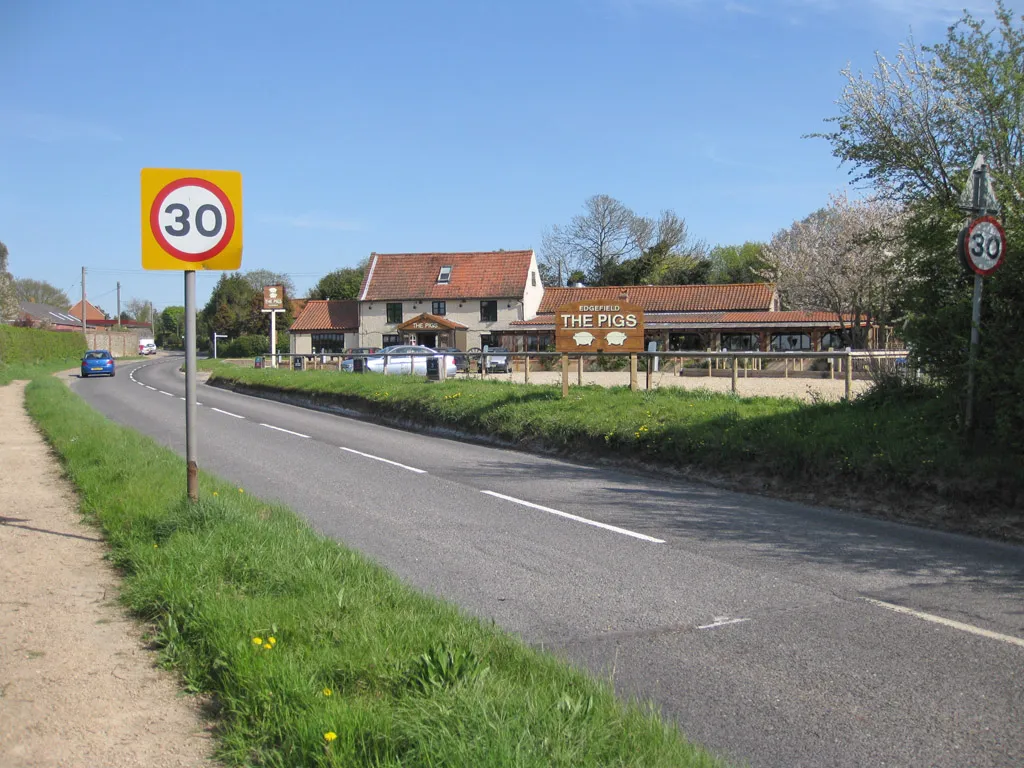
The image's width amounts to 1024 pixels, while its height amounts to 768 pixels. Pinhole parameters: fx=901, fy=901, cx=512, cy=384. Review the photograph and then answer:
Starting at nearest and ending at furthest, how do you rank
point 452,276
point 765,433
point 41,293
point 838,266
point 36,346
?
point 765,433 < point 838,266 < point 36,346 < point 452,276 < point 41,293

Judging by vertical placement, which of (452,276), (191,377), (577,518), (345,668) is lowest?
(577,518)

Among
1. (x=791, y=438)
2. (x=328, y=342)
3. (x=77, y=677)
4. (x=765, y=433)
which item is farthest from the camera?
(x=328, y=342)

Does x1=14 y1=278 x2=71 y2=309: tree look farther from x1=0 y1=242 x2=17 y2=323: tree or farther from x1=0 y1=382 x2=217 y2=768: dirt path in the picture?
x1=0 y1=382 x2=217 y2=768: dirt path

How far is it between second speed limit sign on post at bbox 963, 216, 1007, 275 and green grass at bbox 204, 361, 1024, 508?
5.36 ft

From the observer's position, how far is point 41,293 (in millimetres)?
138375

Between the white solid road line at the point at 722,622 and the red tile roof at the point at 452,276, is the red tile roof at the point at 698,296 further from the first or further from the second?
the white solid road line at the point at 722,622

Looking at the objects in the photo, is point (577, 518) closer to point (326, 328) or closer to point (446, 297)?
point (446, 297)

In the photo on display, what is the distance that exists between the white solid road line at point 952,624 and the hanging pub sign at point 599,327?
12.5m

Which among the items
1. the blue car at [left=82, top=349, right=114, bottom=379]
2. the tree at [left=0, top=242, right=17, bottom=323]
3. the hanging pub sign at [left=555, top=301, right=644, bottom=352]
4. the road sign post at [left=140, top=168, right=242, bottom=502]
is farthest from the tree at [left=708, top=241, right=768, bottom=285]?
the road sign post at [left=140, top=168, right=242, bottom=502]

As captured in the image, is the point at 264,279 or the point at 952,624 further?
the point at 264,279

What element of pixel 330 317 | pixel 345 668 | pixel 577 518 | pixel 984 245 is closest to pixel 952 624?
pixel 345 668

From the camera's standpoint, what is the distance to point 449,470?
43.6ft

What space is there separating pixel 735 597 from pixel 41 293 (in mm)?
152106

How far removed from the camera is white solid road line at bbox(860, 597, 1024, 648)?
5246 millimetres
